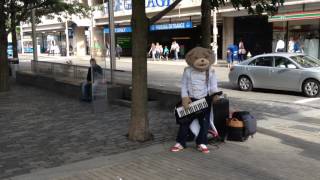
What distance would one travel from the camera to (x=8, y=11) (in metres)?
18.4

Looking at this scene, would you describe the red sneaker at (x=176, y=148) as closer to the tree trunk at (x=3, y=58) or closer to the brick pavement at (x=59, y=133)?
the brick pavement at (x=59, y=133)

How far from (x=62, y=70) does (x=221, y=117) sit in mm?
11016

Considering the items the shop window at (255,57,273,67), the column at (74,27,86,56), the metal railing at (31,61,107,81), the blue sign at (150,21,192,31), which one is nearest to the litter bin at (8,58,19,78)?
the metal railing at (31,61,107,81)

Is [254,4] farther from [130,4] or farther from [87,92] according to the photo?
[130,4]

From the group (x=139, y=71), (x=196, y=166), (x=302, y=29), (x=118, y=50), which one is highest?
(x=302, y=29)

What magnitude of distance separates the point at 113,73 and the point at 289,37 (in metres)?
19.7

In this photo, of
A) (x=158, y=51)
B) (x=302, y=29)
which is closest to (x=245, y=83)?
(x=302, y=29)

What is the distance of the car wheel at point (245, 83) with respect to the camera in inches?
644

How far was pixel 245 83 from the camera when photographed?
16516mm

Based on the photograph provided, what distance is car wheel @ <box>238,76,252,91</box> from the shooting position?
1636 cm

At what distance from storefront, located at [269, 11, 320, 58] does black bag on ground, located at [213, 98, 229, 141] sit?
851 inches

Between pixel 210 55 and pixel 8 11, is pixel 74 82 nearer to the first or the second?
pixel 8 11

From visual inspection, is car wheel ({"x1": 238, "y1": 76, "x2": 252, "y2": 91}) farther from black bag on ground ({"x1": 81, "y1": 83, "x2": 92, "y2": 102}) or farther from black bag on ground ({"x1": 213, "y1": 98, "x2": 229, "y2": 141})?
black bag on ground ({"x1": 213, "y1": 98, "x2": 229, "y2": 141})

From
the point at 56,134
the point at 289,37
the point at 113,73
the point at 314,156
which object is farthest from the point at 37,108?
the point at 289,37
